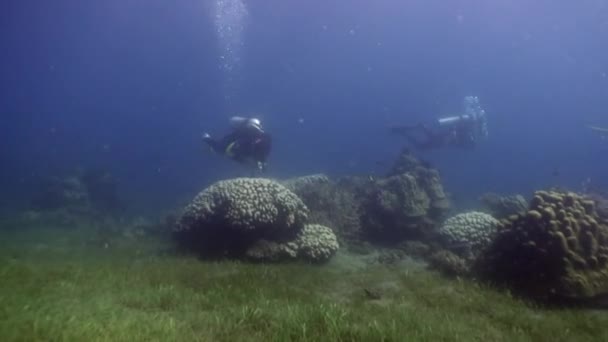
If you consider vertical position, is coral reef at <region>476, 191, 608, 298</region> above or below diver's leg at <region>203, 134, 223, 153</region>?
below

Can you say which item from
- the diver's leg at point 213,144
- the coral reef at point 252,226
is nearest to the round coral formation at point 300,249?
the coral reef at point 252,226

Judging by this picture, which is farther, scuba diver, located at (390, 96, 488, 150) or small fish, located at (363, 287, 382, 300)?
scuba diver, located at (390, 96, 488, 150)

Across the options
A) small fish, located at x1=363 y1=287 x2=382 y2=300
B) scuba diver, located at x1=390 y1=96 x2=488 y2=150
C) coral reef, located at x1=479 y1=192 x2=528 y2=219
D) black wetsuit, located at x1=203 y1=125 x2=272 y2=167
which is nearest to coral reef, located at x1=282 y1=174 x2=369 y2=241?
black wetsuit, located at x1=203 y1=125 x2=272 y2=167

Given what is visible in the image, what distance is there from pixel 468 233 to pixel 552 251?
3.95m

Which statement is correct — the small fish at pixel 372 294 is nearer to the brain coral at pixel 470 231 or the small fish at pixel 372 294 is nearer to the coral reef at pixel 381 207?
the brain coral at pixel 470 231

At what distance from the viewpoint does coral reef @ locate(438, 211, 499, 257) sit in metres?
11.9

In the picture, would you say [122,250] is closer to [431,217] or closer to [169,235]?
[169,235]

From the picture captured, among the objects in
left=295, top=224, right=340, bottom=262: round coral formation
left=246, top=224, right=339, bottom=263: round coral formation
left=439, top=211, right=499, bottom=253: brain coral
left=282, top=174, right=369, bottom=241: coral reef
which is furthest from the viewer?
left=282, top=174, right=369, bottom=241: coral reef

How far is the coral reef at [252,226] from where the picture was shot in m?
12.0

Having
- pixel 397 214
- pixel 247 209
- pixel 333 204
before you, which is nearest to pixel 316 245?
pixel 247 209

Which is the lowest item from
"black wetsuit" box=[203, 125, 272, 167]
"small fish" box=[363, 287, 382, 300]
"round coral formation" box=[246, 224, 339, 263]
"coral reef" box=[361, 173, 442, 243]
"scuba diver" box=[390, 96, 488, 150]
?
"small fish" box=[363, 287, 382, 300]

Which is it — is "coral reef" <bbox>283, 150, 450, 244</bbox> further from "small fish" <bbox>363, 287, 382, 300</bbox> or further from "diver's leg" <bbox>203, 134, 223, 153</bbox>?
"small fish" <bbox>363, 287, 382, 300</bbox>

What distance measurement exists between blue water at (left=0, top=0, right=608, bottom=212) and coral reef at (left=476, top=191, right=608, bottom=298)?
2165 cm

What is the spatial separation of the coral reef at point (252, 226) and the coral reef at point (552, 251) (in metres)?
4.72
